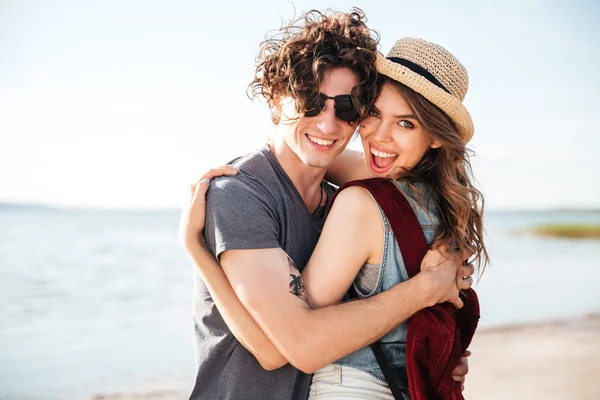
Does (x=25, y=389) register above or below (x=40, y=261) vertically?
above

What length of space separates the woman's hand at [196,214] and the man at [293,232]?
0.04 metres

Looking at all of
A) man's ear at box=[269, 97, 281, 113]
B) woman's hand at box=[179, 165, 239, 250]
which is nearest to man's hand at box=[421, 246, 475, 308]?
woman's hand at box=[179, 165, 239, 250]

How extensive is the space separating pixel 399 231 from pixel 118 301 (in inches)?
407

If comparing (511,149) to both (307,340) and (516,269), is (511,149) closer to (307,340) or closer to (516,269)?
(516,269)

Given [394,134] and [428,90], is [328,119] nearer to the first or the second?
[394,134]

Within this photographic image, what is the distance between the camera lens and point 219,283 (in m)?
2.57

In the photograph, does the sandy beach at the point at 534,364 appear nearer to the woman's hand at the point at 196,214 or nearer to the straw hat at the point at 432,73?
the woman's hand at the point at 196,214

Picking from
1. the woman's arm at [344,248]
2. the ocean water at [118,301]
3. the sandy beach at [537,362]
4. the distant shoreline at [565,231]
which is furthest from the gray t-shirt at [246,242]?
the distant shoreline at [565,231]

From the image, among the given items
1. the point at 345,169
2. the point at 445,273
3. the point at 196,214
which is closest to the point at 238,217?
the point at 196,214

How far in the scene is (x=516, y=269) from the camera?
54.1 feet

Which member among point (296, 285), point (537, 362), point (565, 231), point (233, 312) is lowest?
point (565, 231)

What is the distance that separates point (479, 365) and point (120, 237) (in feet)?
58.4

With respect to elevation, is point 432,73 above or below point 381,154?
above

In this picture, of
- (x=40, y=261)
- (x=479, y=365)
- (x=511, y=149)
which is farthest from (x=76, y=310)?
(x=511, y=149)
